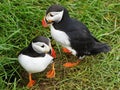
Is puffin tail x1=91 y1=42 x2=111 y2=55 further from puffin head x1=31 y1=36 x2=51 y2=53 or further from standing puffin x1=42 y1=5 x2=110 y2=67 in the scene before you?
puffin head x1=31 y1=36 x2=51 y2=53

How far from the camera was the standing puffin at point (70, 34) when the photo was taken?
4020 millimetres

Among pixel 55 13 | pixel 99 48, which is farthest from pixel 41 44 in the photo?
pixel 99 48

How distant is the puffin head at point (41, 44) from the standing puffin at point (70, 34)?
9.4 inches

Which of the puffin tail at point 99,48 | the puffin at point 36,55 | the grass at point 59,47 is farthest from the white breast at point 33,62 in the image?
the puffin tail at point 99,48

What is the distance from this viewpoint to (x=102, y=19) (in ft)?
15.9

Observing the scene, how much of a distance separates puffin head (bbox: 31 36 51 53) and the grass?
34 cm

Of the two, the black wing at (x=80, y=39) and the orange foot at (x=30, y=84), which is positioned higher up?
the black wing at (x=80, y=39)

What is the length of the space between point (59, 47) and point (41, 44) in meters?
0.68

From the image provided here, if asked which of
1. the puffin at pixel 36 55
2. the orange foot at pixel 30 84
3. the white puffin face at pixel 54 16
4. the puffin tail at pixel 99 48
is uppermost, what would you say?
the white puffin face at pixel 54 16

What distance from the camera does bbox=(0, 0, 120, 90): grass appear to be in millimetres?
4098

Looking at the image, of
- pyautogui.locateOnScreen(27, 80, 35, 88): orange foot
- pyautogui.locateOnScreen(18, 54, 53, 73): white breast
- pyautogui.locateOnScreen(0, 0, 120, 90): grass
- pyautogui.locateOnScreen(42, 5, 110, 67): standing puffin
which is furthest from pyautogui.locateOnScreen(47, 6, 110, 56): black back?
pyautogui.locateOnScreen(27, 80, 35, 88): orange foot

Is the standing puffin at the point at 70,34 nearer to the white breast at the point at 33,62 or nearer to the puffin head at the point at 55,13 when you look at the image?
the puffin head at the point at 55,13

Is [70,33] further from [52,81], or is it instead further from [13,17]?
[13,17]

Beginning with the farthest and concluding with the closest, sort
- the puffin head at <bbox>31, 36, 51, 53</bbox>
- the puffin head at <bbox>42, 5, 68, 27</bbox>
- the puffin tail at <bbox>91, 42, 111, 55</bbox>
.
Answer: the puffin tail at <bbox>91, 42, 111, 55</bbox>, the puffin head at <bbox>42, 5, 68, 27</bbox>, the puffin head at <bbox>31, 36, 51, 53</bbox>
